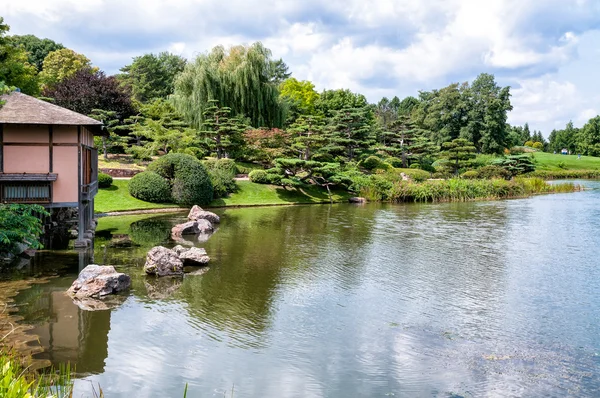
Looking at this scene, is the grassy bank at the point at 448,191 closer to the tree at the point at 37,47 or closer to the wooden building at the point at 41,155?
the wooden building at the point at 41,155

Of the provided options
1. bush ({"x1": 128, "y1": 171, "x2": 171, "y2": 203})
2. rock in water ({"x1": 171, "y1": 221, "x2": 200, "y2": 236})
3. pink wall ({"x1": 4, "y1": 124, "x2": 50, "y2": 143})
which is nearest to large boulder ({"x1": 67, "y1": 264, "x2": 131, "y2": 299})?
pink wall ({"x1": 4, "y1": 124, "x2": 50, "y2": 143})

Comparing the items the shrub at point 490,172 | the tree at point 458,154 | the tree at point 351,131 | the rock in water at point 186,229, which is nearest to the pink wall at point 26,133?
the rock in water at point 186,229

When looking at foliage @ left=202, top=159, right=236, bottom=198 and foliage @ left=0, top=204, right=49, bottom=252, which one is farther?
foliage @ left=202, top=159, right=236, bottom=198

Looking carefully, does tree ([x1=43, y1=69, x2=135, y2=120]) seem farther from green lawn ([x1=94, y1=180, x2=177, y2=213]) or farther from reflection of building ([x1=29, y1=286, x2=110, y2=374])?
reflection of building ([x1=29, y1=286, x2=110, y2=374])

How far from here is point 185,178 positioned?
88.7 ft

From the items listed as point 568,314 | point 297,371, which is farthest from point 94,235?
point 568,314

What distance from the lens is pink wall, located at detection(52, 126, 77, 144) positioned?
1552cm

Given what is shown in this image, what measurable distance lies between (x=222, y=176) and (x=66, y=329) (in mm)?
21382

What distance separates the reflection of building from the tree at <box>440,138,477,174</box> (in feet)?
130

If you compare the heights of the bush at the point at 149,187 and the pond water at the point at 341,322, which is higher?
the bush at the point at 149,187

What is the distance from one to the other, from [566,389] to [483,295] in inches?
180

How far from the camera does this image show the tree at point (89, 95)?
3425 centimetres

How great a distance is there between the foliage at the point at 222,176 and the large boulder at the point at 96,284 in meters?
17.6

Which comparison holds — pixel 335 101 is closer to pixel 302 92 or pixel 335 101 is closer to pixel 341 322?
pixel 302 92
